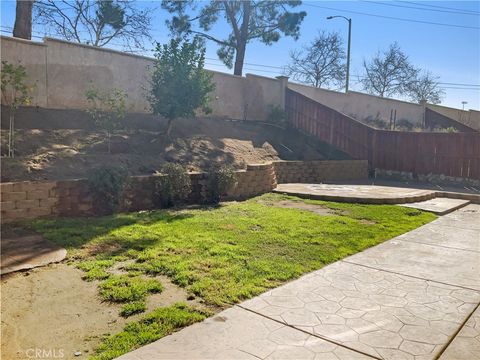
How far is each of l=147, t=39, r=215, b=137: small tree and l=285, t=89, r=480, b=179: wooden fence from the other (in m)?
6.33

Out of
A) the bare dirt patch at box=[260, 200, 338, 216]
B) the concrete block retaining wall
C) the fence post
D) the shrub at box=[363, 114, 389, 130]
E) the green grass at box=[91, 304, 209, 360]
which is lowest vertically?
the green grass at box=[91, 304, 209, 360]

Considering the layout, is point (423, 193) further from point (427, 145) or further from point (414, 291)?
point (414, 291)

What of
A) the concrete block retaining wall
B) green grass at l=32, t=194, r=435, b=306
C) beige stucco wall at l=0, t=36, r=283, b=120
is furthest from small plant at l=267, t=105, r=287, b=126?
green grass at l=32, t=194, r=435, b=306

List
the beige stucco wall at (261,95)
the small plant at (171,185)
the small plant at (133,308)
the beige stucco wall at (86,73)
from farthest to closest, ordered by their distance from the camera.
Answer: the beige stucco wall at (261,95) → the beige stucco wall at (86,73) → the small plant at (171,185) → the small plant at (133,308)

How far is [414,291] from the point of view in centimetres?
366

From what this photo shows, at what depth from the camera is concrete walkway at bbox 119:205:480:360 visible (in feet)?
8.36

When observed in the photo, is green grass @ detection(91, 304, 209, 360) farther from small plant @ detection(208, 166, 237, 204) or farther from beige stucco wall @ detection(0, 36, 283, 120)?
beige stucco wall @ detection(0, 36, 283, 120)

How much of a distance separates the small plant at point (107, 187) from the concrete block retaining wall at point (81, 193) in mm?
109

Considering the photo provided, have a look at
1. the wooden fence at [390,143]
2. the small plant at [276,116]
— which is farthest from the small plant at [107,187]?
the wooden fence at [390,143]

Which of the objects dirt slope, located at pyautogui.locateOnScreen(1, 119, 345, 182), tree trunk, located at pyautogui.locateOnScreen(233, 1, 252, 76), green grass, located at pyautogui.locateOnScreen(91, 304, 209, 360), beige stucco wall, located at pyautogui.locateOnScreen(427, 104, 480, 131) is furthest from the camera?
beige stucco wall, located at pyautogui.locateOnScreen(427, 104, 480, 131)

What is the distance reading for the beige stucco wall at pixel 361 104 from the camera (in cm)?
1723

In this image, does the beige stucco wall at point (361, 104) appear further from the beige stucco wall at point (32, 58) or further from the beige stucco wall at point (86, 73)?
the beige stucco wall at point (32, 58)

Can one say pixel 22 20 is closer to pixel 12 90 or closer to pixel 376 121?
pixel 12 90

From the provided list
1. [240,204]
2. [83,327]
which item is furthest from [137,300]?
[240,204]
